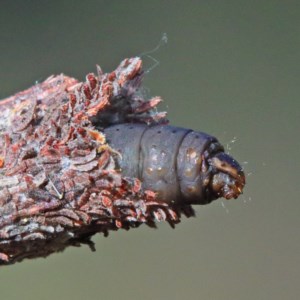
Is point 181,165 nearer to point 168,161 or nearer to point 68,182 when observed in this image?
point 168,161

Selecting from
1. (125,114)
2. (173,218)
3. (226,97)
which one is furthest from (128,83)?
(226,97)

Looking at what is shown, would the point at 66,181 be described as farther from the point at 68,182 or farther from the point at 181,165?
the point at 181,165

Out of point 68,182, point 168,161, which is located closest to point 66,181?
point 68,182

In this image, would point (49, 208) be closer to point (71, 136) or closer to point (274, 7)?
point (71, 136)
